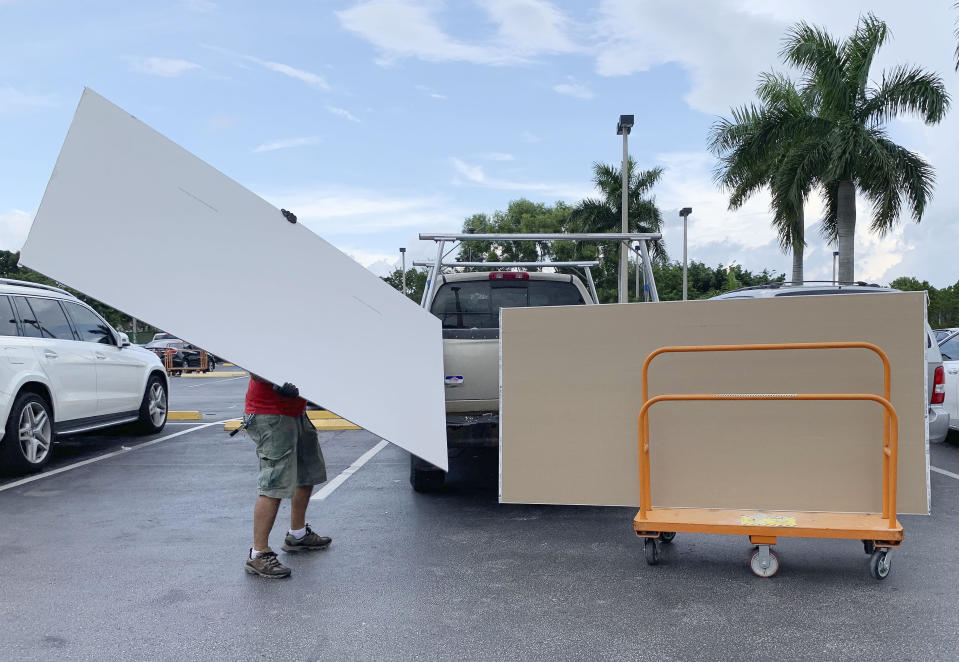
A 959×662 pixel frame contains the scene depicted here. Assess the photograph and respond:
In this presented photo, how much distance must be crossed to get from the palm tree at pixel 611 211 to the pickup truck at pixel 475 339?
106 ft

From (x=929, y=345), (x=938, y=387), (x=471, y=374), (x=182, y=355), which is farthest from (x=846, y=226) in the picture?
(x=182, y=355)

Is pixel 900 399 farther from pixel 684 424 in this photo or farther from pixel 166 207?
pixel 166 207

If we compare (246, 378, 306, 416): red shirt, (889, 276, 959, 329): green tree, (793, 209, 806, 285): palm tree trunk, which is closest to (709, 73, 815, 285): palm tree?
(793, 209, 806, 285): palm tree trunk

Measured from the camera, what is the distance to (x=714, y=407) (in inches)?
186

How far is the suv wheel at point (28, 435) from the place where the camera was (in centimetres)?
726

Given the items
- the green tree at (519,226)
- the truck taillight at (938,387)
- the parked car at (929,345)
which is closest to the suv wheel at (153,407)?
the parked car at (929,345)

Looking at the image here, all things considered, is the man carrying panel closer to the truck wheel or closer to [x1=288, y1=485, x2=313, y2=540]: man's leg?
[x1=288, y1=485, x2=313, y2=540]: man's leg

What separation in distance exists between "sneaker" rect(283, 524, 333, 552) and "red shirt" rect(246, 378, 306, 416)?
3.16 feet

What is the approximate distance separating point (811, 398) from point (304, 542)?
3.18 m

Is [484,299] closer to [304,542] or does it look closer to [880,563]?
[304,542]

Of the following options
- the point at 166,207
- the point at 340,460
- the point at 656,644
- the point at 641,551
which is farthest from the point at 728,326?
the point at 340,460

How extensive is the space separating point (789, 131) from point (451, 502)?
19665mm

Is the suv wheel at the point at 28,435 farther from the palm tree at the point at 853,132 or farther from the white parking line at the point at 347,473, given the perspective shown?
the palm tree at the point at 853,132

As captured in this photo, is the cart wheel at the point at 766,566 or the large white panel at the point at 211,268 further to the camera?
the cart wheel at the point at 766,566
